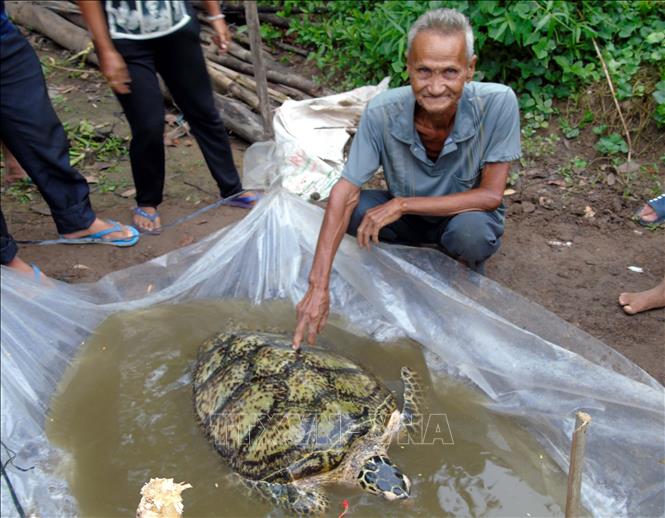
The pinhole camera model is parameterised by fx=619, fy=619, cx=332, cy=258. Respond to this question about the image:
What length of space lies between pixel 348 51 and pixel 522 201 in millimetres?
2183

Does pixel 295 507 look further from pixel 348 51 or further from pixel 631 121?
pixel 348 51

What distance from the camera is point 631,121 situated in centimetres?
396

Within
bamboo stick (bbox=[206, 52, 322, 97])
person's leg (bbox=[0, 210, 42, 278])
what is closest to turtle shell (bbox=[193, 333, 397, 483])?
person's leg (bbox=[0, 210, 42, 278])

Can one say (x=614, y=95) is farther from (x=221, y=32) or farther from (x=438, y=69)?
(x=221, y=32)

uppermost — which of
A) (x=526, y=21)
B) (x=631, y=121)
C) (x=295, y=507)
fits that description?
(x=526, y=21)

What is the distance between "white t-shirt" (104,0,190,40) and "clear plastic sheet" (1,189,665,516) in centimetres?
95

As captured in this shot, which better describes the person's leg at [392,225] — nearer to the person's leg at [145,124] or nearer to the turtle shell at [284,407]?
the turtle shell at [284,407]

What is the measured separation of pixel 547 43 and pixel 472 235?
2125 millimetres

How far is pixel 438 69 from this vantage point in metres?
2.23

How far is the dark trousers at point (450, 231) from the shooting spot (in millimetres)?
2641

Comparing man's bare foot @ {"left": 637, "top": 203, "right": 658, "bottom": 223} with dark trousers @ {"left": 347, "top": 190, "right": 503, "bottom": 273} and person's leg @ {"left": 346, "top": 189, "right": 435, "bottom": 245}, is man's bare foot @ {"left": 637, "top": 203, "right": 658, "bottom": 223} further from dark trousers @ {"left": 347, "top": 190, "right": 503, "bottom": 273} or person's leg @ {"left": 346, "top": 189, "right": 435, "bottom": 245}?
person's leg @ {"left": 346, "top": 189, "right": 435, "bottom": 245}

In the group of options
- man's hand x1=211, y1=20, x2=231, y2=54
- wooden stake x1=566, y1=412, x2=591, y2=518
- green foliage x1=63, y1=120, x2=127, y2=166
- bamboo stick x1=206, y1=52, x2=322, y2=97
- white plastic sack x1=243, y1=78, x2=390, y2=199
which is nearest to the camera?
wooden stake x1=566, y1=412, x2=591, y2=518

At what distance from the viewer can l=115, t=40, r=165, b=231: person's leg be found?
3006 mm

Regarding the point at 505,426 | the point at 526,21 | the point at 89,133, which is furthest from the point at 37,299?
the point at 526,21
